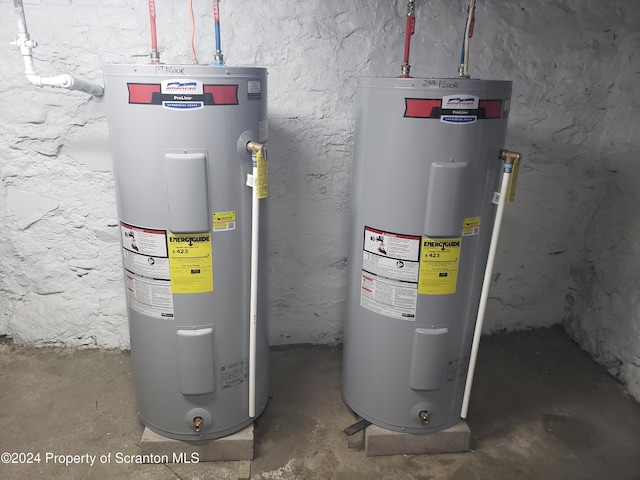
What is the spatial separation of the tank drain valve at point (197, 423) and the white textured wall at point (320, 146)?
0.72 meters

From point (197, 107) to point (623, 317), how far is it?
6.43 feet

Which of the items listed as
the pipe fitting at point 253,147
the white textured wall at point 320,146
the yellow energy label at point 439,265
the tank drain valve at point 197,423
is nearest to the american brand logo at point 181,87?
the pipe fitting at point 253,147

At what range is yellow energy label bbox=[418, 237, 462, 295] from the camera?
4.82 feet

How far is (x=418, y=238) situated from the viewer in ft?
4.79

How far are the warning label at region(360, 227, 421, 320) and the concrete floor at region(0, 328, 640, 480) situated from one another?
1.82ft

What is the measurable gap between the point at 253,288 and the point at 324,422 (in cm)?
69

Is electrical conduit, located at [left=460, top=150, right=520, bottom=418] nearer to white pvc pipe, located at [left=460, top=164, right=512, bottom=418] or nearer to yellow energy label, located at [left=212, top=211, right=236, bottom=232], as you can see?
white pvc pipe, located at [left=460, top=164, right=512, bottom=418]

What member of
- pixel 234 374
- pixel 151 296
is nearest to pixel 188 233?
pixel 151 296

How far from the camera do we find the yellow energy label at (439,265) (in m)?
1.47

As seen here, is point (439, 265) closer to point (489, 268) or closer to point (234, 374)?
point (489, 268)

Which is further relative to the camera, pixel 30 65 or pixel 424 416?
pixel 424 416

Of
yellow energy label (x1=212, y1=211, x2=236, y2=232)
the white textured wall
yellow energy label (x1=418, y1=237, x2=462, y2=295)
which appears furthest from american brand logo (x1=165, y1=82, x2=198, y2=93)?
yellow energy label (x1=418, y1=237, x2=462, y2=295)

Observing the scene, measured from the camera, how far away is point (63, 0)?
5.67 ft

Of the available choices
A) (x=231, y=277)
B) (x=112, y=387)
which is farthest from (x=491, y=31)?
(x=112, y=387)
